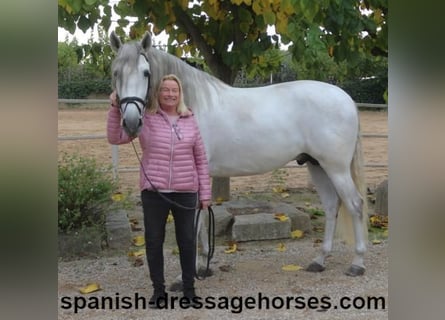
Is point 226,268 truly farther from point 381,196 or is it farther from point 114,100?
point 381,196

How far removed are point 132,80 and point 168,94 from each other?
216 millimetres

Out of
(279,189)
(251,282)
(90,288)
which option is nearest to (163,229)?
(90,288)

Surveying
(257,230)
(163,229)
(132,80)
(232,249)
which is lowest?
(232,249)

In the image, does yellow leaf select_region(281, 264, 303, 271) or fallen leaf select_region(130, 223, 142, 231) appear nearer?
yellow leaf select_region(281, 264, 303, 271)

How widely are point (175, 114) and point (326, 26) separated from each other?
108cm

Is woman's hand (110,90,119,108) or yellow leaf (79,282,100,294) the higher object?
woman's hand (110,90,119,108)

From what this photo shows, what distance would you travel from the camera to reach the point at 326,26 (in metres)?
3.33

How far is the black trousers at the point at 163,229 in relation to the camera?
3109mm

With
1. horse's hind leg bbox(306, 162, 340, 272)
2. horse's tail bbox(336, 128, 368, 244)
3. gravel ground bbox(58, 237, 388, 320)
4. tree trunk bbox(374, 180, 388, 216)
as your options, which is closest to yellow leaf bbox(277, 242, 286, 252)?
gravel ground bbox(58, 237, 388, 320)

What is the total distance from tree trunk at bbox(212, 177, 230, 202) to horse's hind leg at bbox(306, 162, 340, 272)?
0.81 m

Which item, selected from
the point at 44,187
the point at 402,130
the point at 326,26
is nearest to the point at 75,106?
the point at 44,187

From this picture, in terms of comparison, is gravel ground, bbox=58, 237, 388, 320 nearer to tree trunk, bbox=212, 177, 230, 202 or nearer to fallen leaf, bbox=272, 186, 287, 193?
tree trunk, bbox=212, 177, 230, 202

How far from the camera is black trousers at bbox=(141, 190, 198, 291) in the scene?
10.2ft

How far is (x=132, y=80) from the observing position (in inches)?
118
